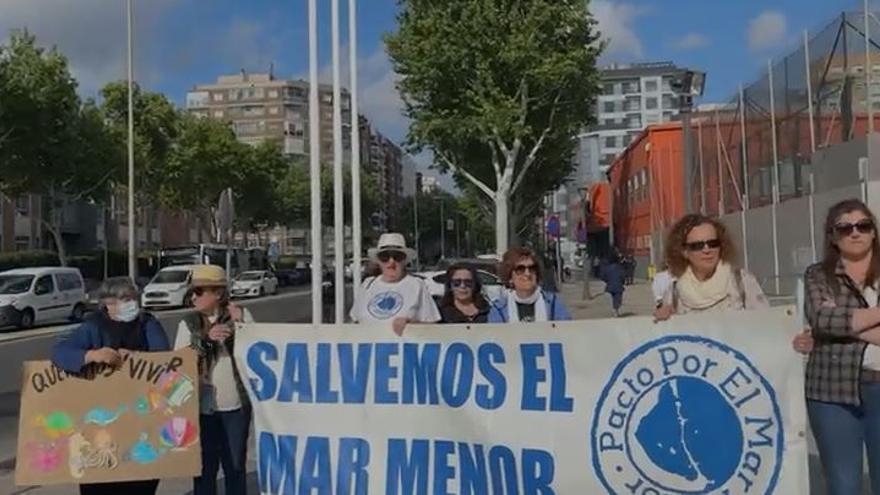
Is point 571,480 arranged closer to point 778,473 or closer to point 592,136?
point 778,473

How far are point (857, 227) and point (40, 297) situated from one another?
30423 millimetres

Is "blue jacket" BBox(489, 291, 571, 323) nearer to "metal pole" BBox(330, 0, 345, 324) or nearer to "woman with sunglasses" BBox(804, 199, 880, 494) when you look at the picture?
"woman with sunglasses" BBox(804, 199, 880, 494)

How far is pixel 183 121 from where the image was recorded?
60.1 meters

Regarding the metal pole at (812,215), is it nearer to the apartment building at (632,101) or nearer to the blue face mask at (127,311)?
the blue face mask at (127,311)

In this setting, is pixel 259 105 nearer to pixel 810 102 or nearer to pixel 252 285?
pixel 252 285

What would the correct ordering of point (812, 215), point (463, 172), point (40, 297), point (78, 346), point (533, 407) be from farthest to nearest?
1. point (463, 172)
2. point (40, 297)
3. point (812, 215)
4. point (78, 346)
5. point (533, 407)

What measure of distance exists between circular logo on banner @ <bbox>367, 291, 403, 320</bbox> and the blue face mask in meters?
1.89

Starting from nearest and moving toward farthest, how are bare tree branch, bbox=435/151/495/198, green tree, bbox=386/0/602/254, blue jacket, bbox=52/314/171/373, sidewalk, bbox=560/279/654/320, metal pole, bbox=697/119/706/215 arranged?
1. blue jacket, bbox=52/314/171/373
2. sidewalk, bbox=560/279/654/320
3. green tree, bbox=386/0/602/254
4. metal pole, bbox=697/119/706/215
5. bare tree branch, bbox=435/151/495/198

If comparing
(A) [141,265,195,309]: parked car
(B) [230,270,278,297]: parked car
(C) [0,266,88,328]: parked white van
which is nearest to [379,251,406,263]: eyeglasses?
(C) [0,266,88,328]: parked white van

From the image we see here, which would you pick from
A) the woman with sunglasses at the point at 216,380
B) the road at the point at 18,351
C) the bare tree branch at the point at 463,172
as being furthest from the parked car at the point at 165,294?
the woman with sunglasses at the point at 216,380

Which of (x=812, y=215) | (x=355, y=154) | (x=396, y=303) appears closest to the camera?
(x=396, y=303)

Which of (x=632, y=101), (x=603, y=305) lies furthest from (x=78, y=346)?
(x=632, y=101)

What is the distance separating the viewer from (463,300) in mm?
6395

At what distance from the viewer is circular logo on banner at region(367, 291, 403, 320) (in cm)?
671
